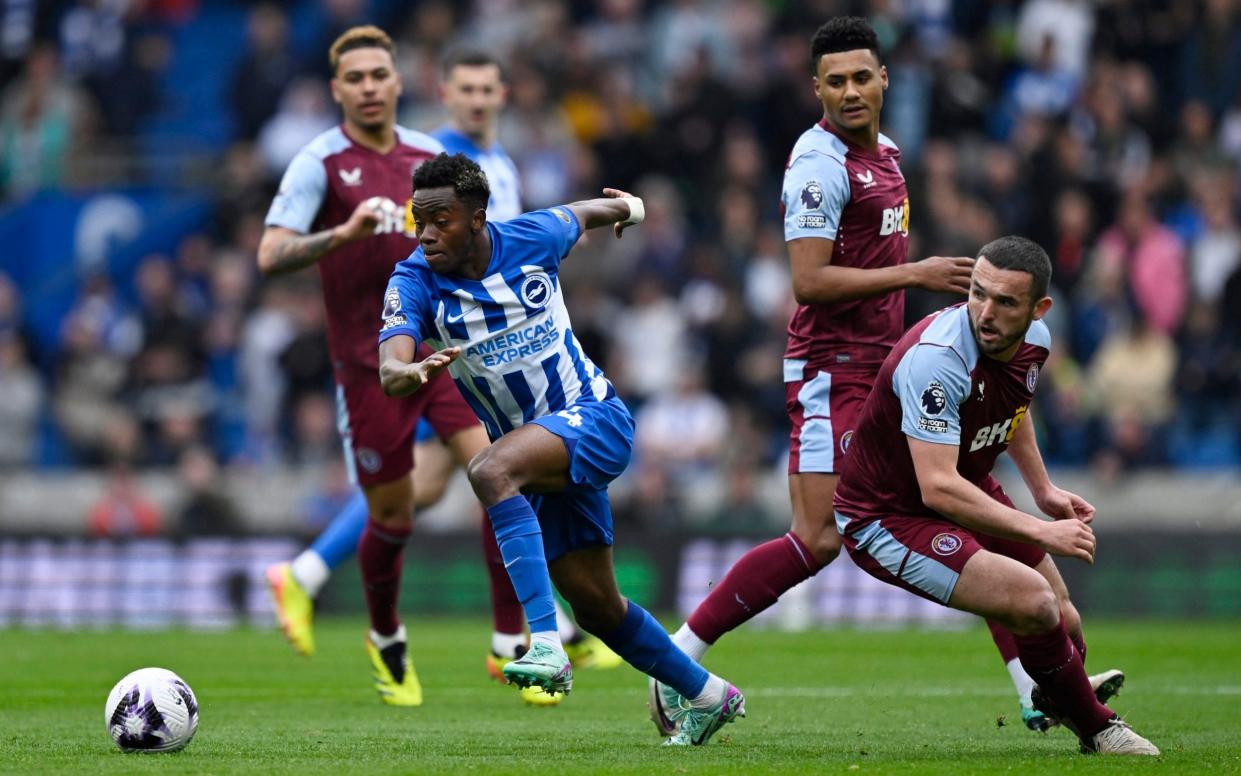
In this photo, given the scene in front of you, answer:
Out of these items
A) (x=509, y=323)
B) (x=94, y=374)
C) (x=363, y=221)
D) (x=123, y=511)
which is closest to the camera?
(x=509, y=323)

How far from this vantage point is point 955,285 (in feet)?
26.5

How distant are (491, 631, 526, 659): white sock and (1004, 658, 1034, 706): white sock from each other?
8.77 feet

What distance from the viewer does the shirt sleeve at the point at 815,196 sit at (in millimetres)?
8359

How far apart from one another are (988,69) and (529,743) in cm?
1268

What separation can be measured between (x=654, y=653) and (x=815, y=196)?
6.92 ft

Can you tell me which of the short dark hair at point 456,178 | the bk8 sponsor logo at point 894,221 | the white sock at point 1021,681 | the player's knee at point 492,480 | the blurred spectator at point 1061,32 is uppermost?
the blurred spectator at point 1061,32

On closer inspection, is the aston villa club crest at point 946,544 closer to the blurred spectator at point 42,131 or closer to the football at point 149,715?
the football at point 149,715

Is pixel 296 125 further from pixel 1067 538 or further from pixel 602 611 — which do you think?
pixel 1067 538

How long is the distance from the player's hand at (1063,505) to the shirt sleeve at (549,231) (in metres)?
2.08

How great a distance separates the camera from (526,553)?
7273 mm

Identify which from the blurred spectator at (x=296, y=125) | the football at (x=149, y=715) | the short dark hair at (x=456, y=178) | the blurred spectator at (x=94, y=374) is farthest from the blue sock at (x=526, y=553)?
the blurred spectator at (x=296, y=125)

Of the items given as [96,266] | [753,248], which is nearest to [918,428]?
[753,248]

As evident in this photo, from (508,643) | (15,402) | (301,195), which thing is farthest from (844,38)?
(15,402)

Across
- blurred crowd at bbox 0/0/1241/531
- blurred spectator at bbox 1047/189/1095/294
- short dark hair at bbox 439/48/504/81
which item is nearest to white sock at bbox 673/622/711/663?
short dark hair at bbox 439/48/504/81
